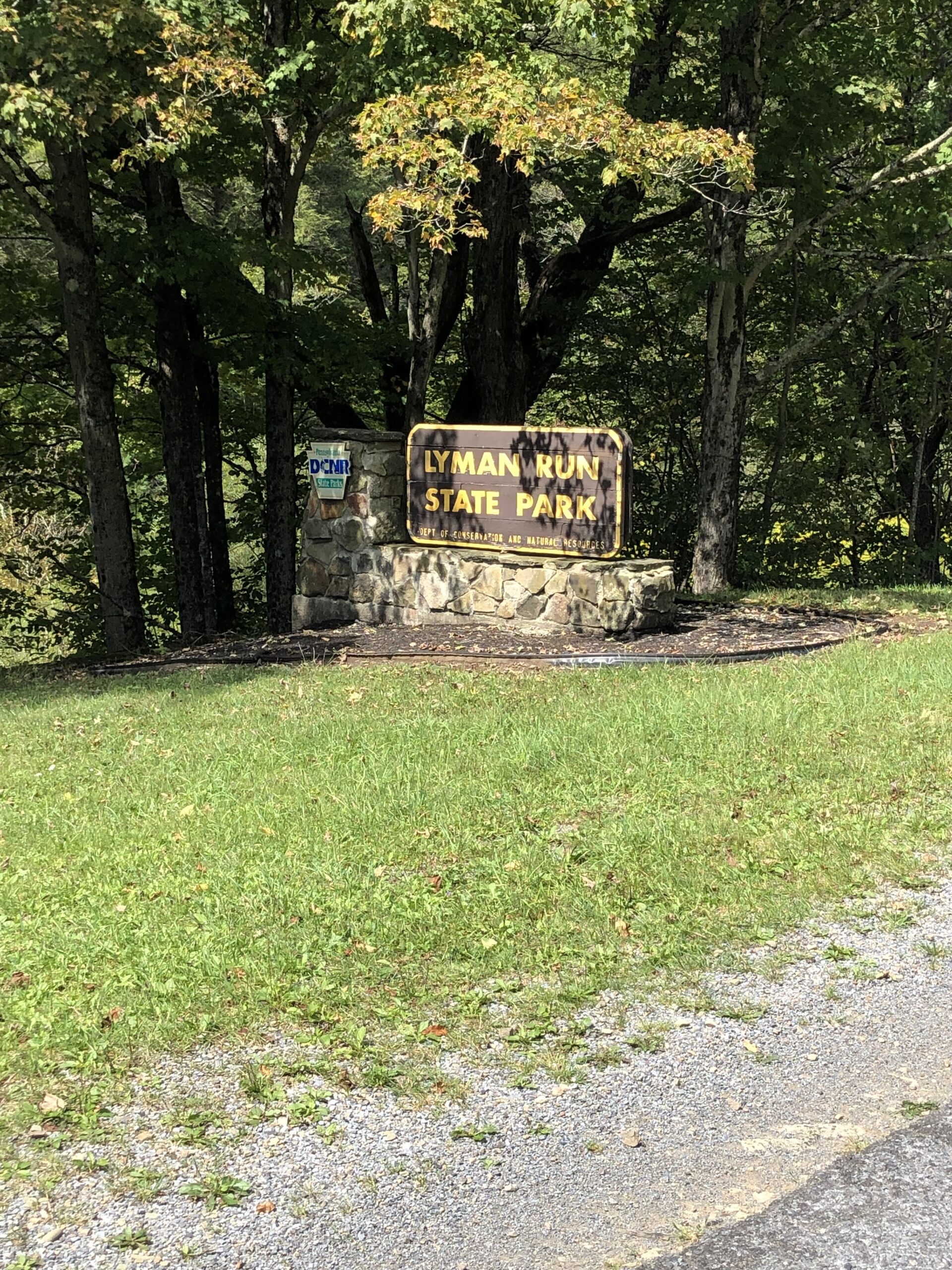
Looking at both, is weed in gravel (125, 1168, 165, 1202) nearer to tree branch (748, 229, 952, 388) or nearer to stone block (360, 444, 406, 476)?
stone block (360, 444, 406, 476)

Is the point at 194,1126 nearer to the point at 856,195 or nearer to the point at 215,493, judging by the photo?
the point at 856,195

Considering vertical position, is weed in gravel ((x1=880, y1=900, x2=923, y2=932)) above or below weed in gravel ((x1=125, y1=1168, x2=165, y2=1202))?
above

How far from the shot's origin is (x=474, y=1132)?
11.4 feet

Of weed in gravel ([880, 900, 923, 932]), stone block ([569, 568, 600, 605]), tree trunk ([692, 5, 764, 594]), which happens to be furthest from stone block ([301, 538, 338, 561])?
weed in gravel ([880, 900, 923, 932])

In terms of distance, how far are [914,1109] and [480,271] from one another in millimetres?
12355

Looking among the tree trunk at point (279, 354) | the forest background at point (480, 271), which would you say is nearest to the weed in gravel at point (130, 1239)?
the forest background at point (480, 271)

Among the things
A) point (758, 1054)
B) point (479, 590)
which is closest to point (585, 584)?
point (479, 590)

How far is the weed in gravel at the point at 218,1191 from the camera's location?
3.20 metres

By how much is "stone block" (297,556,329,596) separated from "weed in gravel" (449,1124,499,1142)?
395 inches

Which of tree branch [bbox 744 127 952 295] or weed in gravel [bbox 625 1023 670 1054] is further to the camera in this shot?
tree branch [bbox 744 127 952 295]

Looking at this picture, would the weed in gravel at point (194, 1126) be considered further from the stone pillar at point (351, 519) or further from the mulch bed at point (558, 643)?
the stone pillar at point (351, 519)

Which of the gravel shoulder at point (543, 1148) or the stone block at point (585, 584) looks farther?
the stone block at point (585, 584)

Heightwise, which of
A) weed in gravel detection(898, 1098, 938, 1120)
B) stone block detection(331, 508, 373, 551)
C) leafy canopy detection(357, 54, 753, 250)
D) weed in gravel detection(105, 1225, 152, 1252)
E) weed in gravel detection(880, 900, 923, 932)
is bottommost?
weed in gravel detection(898, 1098, 938, 1120)

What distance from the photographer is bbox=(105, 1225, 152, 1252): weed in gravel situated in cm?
303
